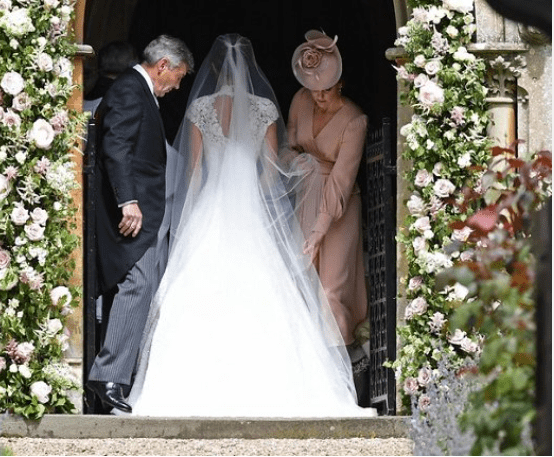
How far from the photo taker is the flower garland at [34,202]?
973cm

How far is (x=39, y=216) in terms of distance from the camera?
9742 mm

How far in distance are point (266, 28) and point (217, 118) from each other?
154 cm

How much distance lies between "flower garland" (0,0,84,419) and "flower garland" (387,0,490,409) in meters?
1.85

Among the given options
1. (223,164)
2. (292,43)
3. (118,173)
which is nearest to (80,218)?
(118,173)

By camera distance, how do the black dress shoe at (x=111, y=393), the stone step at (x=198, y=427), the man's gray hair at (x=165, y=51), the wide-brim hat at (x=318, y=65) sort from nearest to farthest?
the stone step at (x=198, y=427)
the black dress shoe at (x=111, y=393)
the man's gray hair at (x=165, y=51)
the wide-brim hat at (x=318, y=65)

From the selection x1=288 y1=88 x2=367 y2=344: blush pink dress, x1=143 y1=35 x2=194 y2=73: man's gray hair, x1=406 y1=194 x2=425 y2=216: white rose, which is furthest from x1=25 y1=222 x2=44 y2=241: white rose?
x1=406 y1=194 x2=425 y2=216: white rose

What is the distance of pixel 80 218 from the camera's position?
33.3 feet

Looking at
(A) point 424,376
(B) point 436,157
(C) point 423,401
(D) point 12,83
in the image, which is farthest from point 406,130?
(D) point 12,83

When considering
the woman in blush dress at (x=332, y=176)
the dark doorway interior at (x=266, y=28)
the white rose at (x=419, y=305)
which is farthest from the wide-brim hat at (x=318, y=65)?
the white rose at (x=419, y=305)

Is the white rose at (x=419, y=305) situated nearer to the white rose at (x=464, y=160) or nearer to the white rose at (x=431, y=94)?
the white rose at (x=464, y=160)

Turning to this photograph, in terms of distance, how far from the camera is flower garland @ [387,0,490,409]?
9.84 meters

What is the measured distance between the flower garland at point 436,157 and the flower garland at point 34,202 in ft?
6.06

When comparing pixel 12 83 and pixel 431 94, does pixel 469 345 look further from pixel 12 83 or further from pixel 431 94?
pixel 12 83

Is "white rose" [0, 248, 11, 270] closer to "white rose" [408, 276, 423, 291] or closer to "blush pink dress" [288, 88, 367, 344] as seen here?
"blush pink dress" [288, 88, 367, 344]
